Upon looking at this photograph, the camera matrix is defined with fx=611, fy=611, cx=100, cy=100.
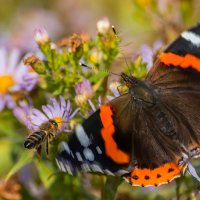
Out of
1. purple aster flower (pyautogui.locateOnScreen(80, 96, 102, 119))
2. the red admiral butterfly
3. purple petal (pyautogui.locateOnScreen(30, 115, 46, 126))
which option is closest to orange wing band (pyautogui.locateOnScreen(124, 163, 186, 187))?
the red admiral butterfly

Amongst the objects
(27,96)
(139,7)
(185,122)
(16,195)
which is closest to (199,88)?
(185,122)

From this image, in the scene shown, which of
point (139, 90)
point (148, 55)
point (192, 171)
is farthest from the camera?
point (148, 55)

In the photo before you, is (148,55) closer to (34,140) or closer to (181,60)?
(181,60)

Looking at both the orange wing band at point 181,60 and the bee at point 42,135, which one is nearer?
the bee at point 42,135

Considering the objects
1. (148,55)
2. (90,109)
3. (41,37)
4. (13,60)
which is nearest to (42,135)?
(90,109)

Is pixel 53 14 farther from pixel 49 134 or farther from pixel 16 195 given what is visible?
pixel 49 134

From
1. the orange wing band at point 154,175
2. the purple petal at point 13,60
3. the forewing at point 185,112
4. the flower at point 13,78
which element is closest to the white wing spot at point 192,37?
the forewing at point 185,112

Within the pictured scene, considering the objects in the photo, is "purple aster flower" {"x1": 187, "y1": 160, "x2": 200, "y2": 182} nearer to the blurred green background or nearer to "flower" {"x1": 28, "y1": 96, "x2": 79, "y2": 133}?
the blurred green background

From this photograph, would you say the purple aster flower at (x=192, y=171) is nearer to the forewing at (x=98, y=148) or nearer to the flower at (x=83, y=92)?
the forewing at (x=98, y=148)
